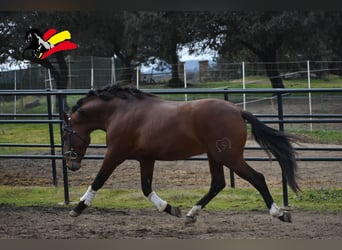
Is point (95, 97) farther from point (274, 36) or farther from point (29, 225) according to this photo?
point (274, 36)

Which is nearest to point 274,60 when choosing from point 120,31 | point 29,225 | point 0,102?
point 120,31

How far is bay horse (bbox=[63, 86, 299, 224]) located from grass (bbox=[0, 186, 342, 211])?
2.78 feet

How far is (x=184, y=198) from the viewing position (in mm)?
5906

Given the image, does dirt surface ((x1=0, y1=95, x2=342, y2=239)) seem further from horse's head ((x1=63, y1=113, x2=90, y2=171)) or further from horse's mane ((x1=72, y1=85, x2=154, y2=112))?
horse's mane ((x1=72, y1=85, x2=154, y2=112))

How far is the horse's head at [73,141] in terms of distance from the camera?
505cm

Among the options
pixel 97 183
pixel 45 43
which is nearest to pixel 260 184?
pixel 97 183

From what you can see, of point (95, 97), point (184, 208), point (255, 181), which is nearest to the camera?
point (255, 181)

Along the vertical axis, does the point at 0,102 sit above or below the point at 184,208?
above

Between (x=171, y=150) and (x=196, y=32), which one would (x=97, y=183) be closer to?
(x=171, y=150)

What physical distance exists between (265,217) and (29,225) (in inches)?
84.5

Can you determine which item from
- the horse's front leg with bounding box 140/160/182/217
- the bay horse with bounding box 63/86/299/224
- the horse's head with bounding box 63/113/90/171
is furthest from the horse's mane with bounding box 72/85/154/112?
the horse's front leg with bounding box 140/160/182/217

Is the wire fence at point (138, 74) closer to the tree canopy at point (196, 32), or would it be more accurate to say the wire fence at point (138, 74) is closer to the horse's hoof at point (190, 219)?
the tree canopy at point (196, 32)

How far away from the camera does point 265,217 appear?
520 cm

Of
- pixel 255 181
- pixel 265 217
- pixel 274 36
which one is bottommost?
pixel 265 217
